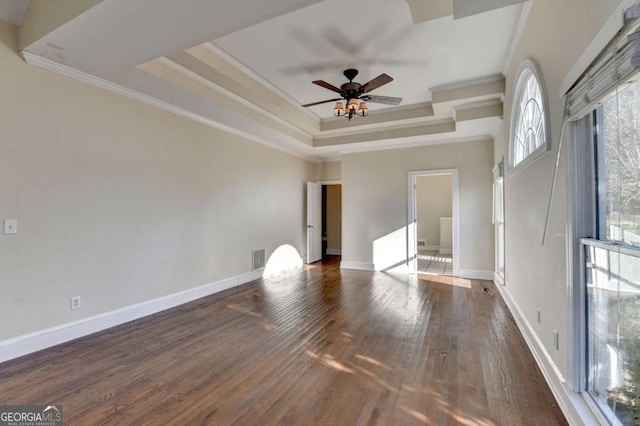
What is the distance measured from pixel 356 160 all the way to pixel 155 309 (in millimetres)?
4734

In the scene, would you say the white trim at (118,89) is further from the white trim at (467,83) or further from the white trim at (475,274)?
the white trim at (475,274)

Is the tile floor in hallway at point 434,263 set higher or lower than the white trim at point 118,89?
lower

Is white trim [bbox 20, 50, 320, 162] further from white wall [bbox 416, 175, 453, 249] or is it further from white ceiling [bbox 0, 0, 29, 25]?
white wall [bbox 416, 175, 453, 249]

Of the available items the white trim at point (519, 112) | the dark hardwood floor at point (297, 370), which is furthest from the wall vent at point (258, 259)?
the white trim at point (519, 112)

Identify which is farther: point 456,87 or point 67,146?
point 456,87

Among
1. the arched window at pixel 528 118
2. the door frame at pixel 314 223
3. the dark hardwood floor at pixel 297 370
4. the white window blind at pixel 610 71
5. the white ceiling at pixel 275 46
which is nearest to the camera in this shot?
the white window blind at pixel 610 71

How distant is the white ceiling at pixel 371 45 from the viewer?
2.72 meters

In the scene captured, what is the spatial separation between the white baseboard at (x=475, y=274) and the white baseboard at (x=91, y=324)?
14.6 feet

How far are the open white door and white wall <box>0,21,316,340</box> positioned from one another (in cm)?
249

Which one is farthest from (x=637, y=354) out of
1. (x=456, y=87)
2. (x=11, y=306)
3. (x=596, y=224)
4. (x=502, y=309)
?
(x=11, y=306)

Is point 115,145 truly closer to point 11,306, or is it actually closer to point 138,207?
point 138,207

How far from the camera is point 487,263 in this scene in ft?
17.4

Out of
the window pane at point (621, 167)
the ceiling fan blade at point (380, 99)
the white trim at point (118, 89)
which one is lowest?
the window pane at point (621, 167)

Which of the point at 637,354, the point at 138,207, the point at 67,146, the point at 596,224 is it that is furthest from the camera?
the point at 138,207
